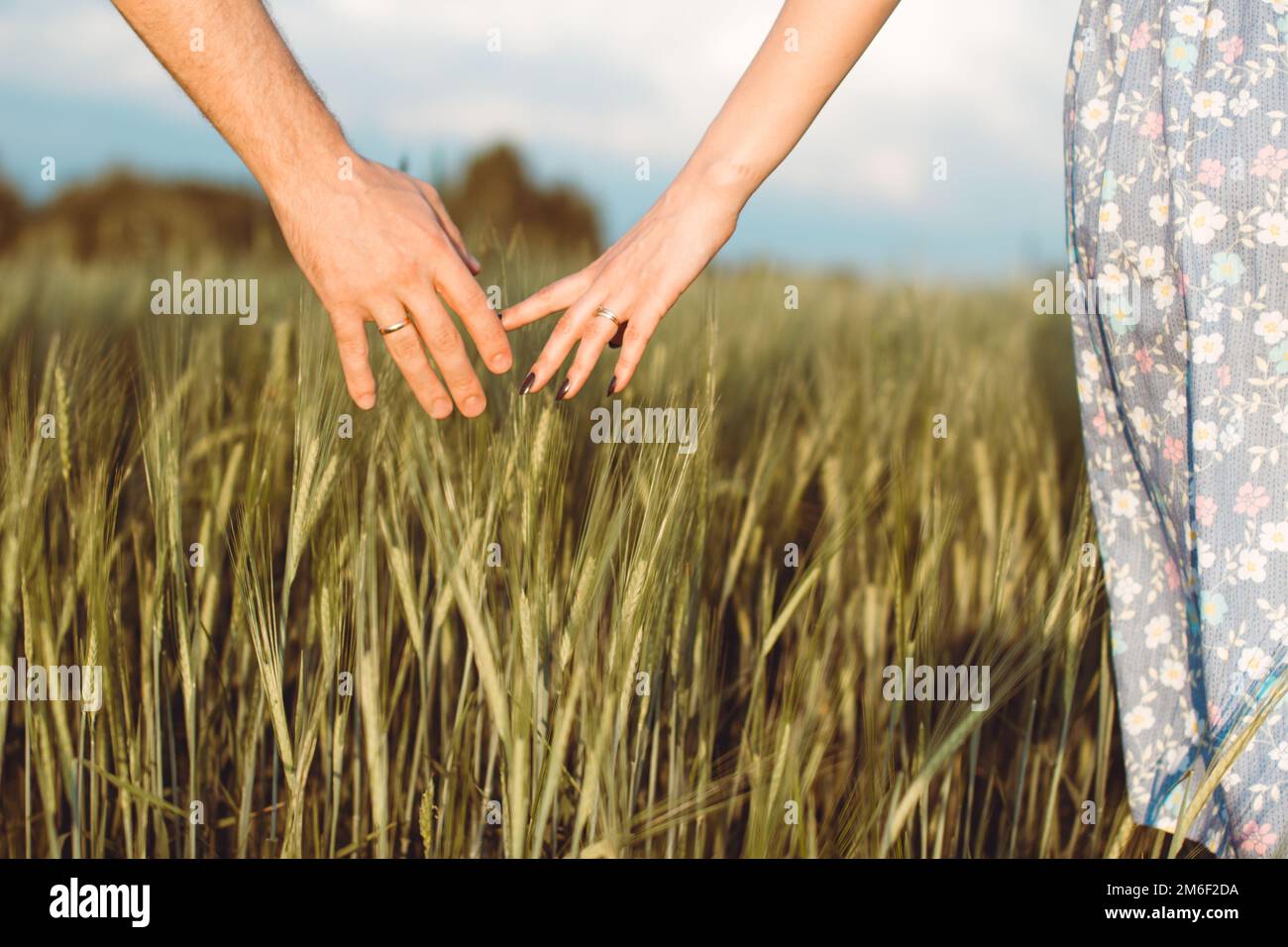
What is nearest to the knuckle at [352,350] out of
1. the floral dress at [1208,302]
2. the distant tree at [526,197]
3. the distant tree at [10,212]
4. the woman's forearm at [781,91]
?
the woman's forearm at [781,91]

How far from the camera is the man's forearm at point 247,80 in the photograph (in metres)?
0.91

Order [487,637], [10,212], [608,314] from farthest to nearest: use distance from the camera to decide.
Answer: [10,212]
[608,314]
[487,637]

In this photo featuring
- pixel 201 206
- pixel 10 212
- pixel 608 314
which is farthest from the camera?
pixel 201 206

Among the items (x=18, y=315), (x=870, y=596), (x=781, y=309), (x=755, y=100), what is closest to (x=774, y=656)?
(x=870, y=596)

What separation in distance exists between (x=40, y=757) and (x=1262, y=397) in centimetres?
110

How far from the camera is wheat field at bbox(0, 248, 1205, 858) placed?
814mm

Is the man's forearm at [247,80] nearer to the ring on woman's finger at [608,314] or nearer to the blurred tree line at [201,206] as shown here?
the ring on woman's finger at [608,314]

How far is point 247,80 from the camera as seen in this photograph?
0.92 m

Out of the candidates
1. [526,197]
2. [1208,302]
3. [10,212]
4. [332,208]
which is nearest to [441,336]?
[332,208]

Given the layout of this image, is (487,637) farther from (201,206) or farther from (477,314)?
(201,206)

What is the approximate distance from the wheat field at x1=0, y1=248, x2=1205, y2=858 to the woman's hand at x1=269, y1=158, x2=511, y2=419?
30 mm

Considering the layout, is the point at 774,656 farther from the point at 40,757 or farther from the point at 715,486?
the point at 40,757

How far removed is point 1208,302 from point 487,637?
25.6 inches

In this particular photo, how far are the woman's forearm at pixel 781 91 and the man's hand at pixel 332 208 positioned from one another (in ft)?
0.77
